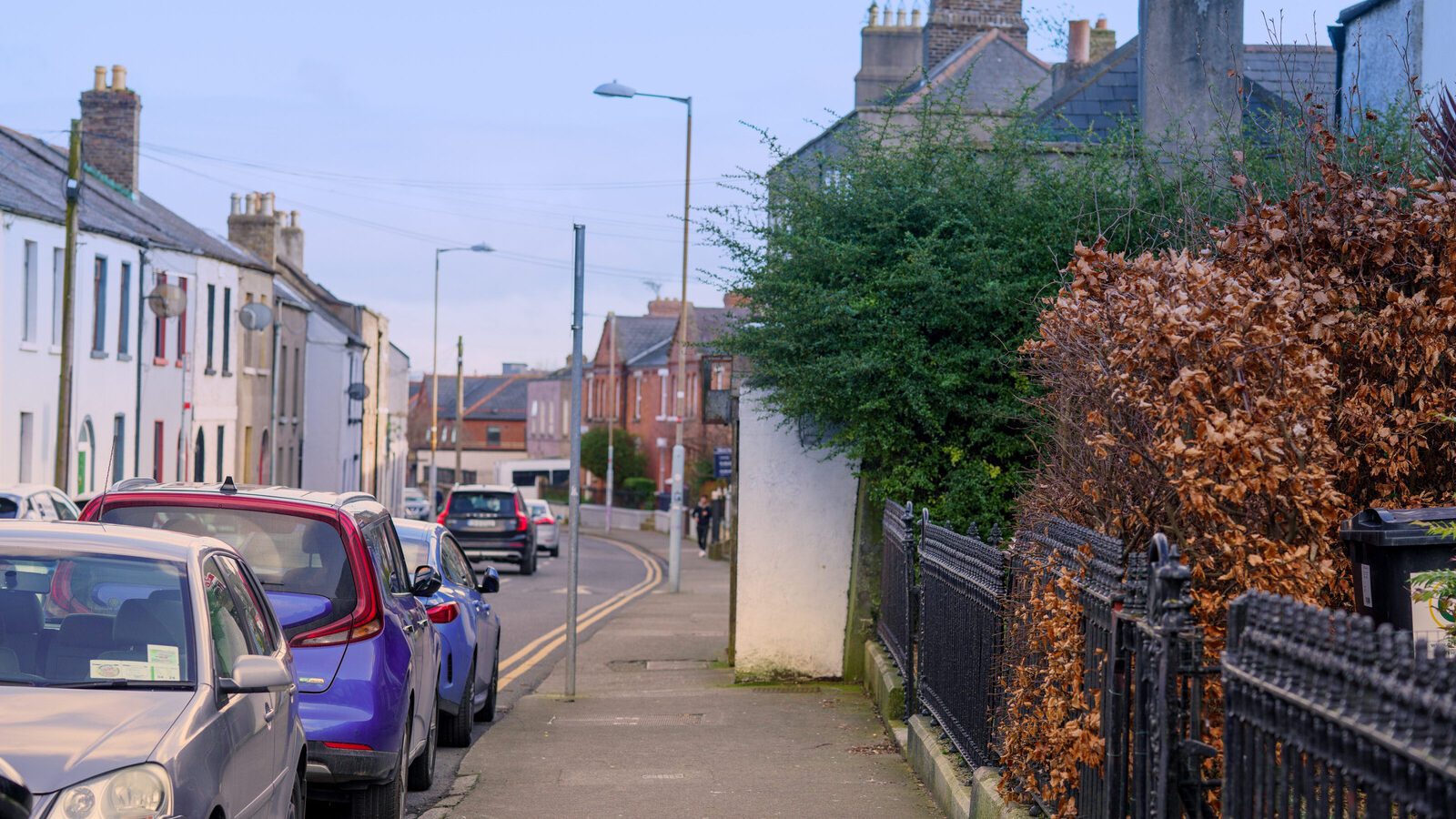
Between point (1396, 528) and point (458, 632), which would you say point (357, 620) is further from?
point (1396, 528)

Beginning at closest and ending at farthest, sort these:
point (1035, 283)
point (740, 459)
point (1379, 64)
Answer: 1. point (1035, 283)
2. point (740, 459)
3. point (1379, 64)

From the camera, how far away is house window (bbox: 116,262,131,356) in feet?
116

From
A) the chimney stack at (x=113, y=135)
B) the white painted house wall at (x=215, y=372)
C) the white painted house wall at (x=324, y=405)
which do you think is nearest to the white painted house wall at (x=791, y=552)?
the white painted house wall at (x=215, y=372)

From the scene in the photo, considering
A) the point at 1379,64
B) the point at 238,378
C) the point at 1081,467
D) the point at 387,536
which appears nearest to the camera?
the point at 1081,467

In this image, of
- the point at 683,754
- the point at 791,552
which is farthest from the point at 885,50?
the point at 683,754

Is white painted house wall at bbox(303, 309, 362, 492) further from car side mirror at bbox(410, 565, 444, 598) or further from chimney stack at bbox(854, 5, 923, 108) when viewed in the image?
car side mirror at bbox(410, 565, 444, 598)

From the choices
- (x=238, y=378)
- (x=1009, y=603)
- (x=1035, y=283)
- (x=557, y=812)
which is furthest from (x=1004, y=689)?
(x=238, y=378)

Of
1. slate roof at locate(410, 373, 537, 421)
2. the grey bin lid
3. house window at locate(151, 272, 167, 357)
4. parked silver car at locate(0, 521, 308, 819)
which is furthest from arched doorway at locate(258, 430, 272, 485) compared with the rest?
slate roof at locate(410, 373, 537, 421)

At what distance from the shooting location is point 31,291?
31.2m

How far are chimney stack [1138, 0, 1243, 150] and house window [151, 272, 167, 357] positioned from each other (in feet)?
89.5

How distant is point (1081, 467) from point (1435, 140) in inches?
113

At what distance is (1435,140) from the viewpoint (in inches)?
317

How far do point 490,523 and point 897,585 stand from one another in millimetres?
23864

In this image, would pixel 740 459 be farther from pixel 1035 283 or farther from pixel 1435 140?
pixel 1435 140
